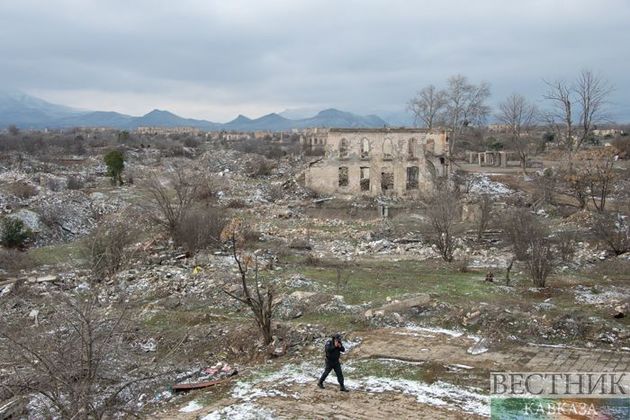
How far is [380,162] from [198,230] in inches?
635

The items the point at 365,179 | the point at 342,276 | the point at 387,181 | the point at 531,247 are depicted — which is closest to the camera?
the point at 531,247

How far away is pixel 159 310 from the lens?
13828 mm

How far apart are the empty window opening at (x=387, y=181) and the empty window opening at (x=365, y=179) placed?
2.92 feet

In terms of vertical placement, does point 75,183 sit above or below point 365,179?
below

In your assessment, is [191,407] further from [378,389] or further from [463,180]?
[463,180]

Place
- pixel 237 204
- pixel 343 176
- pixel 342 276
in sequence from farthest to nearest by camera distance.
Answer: pixel 343 176, pixel 237 204, pixel 342 276

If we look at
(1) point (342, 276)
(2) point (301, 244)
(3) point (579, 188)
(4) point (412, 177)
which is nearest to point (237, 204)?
(4) point (412, 177)

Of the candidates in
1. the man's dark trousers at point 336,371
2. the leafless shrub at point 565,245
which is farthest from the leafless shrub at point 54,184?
the man's dark trousers at point 336,371

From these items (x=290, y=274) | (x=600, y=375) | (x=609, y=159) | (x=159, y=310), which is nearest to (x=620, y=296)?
(x=600, y=375)

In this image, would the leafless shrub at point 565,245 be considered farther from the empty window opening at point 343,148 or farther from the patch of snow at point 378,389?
the empty window opening at point 343,148

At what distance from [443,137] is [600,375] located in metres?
25.8

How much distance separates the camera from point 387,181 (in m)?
33.6

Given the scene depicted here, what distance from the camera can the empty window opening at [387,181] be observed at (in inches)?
1315

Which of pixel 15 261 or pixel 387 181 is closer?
pixel 15 261
